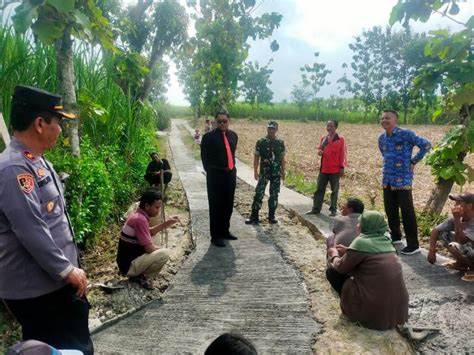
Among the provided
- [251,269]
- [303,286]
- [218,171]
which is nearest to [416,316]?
[303,286]

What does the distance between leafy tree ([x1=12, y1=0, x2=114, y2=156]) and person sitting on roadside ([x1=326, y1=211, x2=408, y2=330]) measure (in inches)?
99.8

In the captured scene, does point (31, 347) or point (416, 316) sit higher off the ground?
point (31, 347)

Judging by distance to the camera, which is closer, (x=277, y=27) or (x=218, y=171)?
(x=218, y=171)

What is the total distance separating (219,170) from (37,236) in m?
3.67

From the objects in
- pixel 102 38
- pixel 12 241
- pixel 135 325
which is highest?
pixel 102 38

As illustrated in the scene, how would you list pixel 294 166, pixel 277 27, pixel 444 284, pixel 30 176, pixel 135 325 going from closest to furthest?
pixel 30 176 → pixel 135 325 → pixel 444 284 → pixel 277 27 → pixel 294 166

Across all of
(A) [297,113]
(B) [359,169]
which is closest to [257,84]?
(A) [297,113]

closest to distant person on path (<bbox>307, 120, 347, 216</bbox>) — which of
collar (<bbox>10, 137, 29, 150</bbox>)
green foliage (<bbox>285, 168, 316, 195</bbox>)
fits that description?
green foliage (<bbox>285, 168, 316, 195</bbox>)

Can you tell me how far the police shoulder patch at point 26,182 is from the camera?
188cm

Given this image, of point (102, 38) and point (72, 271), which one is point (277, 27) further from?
point (72, 271)

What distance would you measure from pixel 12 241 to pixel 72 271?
0.31 m

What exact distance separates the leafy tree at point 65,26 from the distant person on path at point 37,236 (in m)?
0.57

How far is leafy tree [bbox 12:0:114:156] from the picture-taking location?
2328 millimetres

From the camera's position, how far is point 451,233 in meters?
4.58
